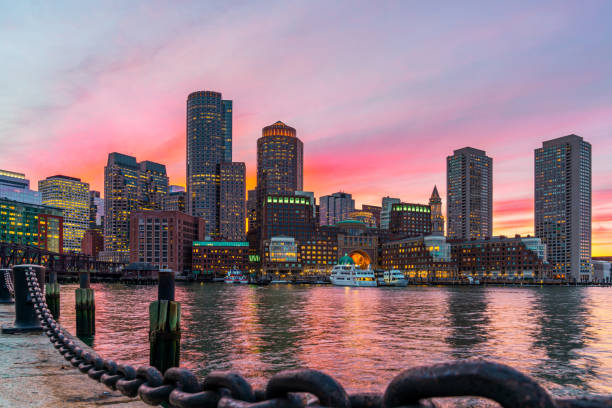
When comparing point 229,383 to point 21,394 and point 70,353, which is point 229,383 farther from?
point 70,353

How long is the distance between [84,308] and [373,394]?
896 inches

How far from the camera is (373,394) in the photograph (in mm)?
2453

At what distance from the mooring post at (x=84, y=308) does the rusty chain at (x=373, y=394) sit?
19044 mm

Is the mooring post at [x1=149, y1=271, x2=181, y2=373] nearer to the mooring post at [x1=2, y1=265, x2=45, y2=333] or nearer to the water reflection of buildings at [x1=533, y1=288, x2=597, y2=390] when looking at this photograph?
the mooring post at [x1=2, y1=265, x2=45, y2=333]

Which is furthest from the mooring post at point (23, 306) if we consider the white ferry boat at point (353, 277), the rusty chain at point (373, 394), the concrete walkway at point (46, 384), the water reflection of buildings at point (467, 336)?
the white ferry boat at point (353, 277)

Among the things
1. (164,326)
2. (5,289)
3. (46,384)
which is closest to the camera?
(46,384)

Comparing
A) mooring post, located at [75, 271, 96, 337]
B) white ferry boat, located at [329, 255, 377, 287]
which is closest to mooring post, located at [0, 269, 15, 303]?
mooring post, located at [75, 271, 96, 337]

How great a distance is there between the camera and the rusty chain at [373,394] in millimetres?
1985

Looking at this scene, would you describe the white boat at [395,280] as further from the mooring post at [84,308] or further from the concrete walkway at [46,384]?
the concrete walkway at [46,384]

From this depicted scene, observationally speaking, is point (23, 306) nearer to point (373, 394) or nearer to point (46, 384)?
point (46, 384)

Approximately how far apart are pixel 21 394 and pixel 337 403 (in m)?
6.40

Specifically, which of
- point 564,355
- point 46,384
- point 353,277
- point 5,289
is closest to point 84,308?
point 5,289

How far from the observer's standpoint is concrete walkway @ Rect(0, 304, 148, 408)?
6.32 meters

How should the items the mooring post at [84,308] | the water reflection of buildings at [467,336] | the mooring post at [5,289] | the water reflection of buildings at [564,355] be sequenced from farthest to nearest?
the mooring post at [5,289], the water reflection of buildings at [467,336], the mooring post at [84,308], the water reflection of buildings at [564,355]
